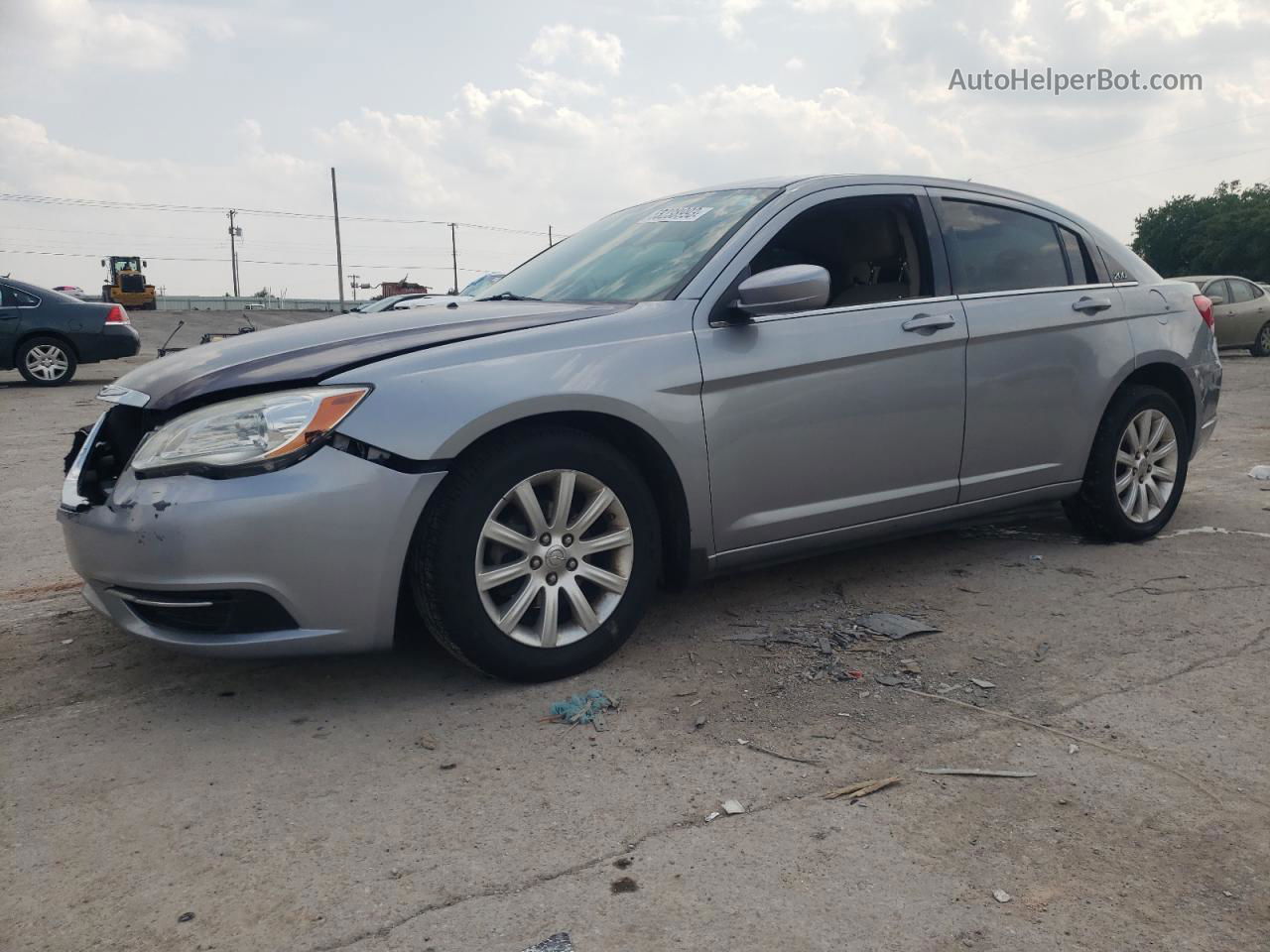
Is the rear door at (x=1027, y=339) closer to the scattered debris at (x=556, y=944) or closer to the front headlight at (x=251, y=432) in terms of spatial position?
the front headlight at (x=251, y=432)

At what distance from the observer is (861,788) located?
2.69 meters

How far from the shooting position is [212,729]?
3.11m

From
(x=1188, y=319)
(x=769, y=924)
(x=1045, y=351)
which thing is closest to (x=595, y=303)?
(x=1045, y=351)

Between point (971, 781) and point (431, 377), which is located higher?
point (431, 377)

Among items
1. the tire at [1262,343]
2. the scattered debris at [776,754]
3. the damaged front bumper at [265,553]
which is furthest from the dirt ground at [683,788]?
the tire at [1262,343]

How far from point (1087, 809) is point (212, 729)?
232cm

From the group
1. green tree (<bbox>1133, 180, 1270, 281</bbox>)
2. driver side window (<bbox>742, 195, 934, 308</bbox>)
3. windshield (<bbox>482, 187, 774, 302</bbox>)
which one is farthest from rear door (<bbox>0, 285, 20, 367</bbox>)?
green tree (<bbox>1133, 180, 1270, 281</bbox>)

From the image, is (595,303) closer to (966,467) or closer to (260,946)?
(966,467)

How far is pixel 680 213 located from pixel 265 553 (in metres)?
2.22

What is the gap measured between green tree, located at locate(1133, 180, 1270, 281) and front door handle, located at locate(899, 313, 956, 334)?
68406 mm

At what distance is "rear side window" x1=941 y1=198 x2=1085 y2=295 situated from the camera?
4516mm

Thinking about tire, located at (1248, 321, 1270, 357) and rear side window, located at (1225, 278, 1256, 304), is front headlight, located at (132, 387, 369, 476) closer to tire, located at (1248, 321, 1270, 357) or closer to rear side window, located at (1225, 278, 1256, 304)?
rear side window, located at (1225, 278, 1256, 304)

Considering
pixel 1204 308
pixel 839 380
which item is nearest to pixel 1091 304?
pixel 1204 308

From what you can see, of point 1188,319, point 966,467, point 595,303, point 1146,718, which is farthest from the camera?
point 1188,319
